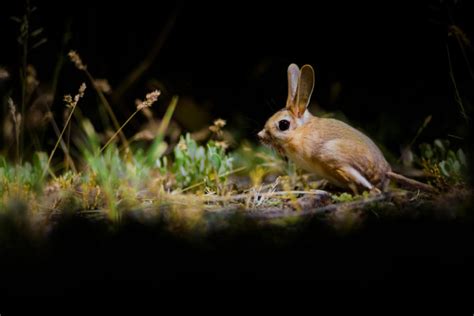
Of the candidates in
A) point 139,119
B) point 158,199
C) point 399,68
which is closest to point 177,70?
point 139,119

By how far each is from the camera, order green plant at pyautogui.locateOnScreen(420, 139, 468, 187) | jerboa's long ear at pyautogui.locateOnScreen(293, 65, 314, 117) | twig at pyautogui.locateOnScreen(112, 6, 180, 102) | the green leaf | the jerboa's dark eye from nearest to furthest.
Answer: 1. green plant at pyautogui.locateOnScreen(420, 139, 468, 187)
2. jerboa's long ear at pyautogui.locateOnScreen(293, 65, 314, 117)
3. the jerboa's dark eye
4. the green leaf
5. twig at pyautogui.locateOnScreen(112, 6, 180, 102)

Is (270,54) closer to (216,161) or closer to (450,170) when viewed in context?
(216,161)

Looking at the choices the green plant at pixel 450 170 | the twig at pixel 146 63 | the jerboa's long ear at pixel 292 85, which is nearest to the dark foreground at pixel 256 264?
the green plant at pixel 450 170

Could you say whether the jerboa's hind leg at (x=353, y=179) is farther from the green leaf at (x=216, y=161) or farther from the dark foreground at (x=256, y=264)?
the dark foreground at (x=256, y=264)

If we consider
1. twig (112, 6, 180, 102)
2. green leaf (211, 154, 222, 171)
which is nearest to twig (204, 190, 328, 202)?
green leaf (211, 154, 222, 171)

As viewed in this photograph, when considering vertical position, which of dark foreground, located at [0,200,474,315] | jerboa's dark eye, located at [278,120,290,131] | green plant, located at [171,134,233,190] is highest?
jerboa's dark eye, located at [278,120,290,131]

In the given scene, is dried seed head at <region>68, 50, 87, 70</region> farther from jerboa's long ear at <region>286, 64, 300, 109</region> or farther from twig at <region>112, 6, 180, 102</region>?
twig at <region>112, 6, 180, 102</region>

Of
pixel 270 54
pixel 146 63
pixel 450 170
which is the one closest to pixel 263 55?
pixel 270 54
